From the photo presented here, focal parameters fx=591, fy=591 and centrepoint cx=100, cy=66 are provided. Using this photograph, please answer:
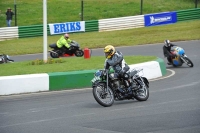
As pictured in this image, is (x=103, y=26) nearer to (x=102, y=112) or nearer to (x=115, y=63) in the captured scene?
(x=115, y=63)

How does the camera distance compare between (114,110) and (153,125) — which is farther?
(114,110)

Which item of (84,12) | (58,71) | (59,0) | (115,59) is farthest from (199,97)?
(59,0)

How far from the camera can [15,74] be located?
17.3 m

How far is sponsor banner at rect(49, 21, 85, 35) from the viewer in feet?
120

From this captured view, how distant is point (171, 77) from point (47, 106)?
6.54m

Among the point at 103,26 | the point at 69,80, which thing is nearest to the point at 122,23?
the point at 103,26

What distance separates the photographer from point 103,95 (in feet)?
45.5

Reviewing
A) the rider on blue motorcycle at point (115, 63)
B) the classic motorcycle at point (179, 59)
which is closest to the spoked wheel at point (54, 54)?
the classic motorcycle at point (179, 59)

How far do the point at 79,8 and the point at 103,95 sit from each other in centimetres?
3021

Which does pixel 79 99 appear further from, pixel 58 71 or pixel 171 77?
pixel 171 77

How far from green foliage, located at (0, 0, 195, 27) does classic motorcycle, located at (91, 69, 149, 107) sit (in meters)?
25.8

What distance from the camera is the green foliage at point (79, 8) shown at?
41.3 m

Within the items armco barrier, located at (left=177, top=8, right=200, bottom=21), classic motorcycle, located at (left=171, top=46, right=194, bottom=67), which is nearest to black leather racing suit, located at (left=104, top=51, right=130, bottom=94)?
classic motorcycle, located at (left=171, top=46, right=194, bottom=67)

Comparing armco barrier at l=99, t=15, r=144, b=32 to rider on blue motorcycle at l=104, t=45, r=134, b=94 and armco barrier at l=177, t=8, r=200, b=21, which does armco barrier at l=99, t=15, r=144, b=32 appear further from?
rider on blue motorcycle at l=104, t=45, r=134, b=94
